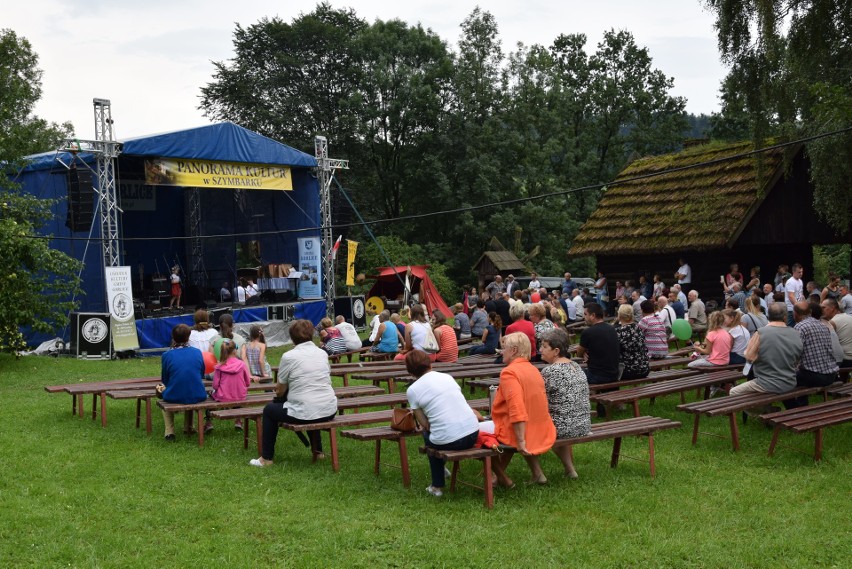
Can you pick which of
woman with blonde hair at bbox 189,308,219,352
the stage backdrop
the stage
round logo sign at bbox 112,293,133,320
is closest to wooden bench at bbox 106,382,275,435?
woman with blonde hair at bbox 189,308,219,352

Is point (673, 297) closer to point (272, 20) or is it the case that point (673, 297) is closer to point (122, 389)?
point (122, 389)

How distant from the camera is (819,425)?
25.3ft

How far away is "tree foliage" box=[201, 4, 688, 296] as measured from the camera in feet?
133

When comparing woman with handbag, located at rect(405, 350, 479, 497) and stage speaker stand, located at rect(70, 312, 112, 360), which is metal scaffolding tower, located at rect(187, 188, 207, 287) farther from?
woman with handbag, located at rect(405, 350, 479, 497)

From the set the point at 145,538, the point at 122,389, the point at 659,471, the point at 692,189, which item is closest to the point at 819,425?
the point at 659,471

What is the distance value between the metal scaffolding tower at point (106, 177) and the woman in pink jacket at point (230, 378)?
11139 mm

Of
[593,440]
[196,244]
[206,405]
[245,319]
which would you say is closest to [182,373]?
[206,405]

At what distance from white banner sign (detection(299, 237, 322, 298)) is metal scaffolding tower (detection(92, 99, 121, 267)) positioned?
6.63 m

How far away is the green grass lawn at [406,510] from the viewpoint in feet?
18.8

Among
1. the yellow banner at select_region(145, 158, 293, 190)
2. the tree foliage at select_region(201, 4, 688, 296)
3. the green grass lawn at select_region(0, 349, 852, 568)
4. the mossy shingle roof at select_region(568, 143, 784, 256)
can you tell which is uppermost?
the tree foliage at select_region(201, 4, 688, 296)

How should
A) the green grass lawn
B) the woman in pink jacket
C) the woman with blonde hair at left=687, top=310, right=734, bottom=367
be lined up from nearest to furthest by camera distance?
the green grass lawn
the woman in pink jacket
the woman with blonde hair at left=687, top=310, right=734, bottom=367

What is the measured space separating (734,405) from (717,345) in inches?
112

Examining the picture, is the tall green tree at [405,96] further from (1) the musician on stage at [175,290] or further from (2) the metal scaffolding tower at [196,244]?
(1) the musician on stage at [175,290]

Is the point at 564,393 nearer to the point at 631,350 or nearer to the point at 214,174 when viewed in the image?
the point at 631,350
